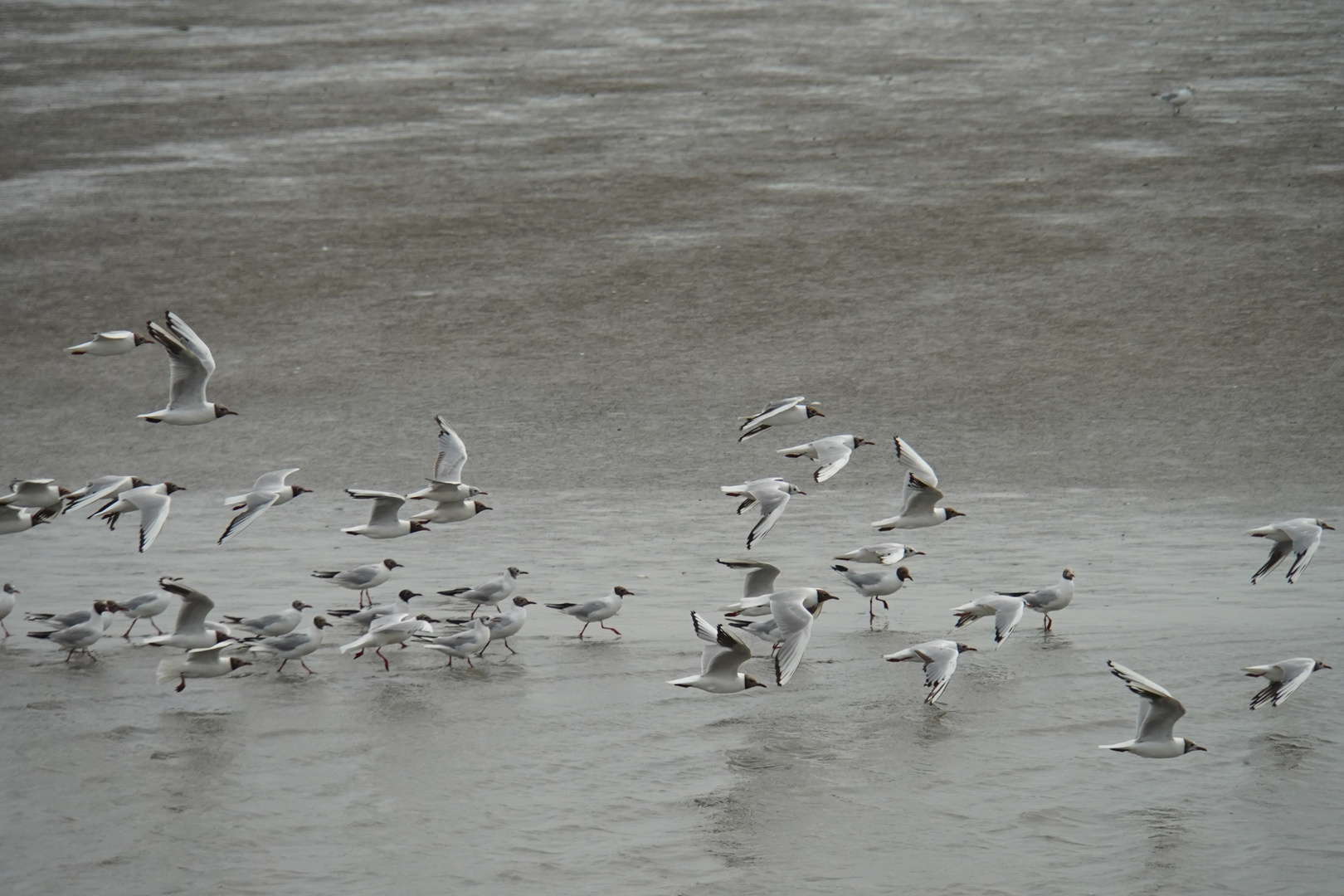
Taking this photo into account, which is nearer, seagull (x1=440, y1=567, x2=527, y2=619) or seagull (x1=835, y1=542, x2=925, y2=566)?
seagull (x1=440, y1=567, x2=527, y2=619)

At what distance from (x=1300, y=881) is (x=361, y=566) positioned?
677 cm

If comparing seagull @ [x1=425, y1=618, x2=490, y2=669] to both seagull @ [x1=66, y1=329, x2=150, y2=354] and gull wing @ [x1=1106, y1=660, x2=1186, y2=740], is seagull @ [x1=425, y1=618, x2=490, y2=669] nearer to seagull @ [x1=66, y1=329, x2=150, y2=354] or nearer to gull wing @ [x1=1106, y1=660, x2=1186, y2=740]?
gull wing @ [x1=1106, y1=660, x2=1186, y2=740]

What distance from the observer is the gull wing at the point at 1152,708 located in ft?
26.7

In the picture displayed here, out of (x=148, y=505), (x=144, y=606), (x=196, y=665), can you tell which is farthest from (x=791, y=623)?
(x=148, y=505)

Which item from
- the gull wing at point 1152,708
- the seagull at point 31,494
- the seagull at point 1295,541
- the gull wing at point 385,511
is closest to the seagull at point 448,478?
the gull wing at point 385,511

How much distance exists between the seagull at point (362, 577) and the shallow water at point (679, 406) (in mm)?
382

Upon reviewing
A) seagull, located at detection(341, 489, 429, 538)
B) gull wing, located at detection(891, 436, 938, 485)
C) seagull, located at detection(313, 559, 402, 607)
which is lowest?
seagull, located at detection(313, 559, 402, 607)

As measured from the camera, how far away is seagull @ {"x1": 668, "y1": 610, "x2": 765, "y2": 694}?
29.6ft

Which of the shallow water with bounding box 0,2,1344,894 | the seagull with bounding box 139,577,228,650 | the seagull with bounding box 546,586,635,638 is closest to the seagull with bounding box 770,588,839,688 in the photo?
the shallow water with bounding box 0,2,1344,894

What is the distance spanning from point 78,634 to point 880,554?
5.42 meters

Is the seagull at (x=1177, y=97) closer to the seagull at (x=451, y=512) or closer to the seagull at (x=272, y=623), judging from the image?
the seagull at (x=451, y=512)

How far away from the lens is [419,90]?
25.4 m

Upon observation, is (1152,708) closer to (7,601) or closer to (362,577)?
(362,577)

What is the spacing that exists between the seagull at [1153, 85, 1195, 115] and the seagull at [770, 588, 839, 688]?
1512cm
